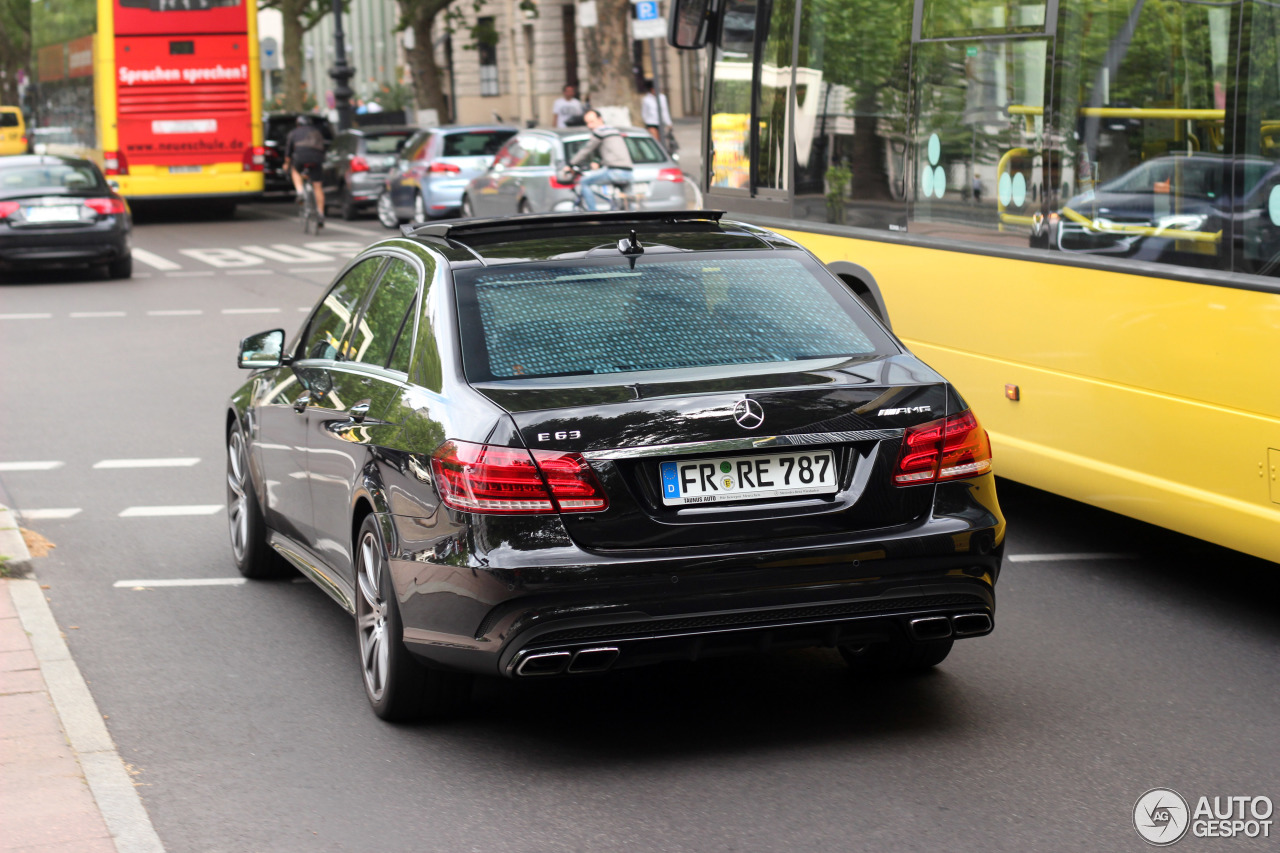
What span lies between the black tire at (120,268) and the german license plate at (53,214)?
31.1 inches

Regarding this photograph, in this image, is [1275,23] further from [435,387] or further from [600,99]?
[600,99]

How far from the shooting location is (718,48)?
1077 cm

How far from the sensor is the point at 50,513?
29.2ft

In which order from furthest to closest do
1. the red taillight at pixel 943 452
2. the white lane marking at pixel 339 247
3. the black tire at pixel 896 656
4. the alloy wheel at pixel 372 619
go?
the white lane marking at pixel 339 247
the black tire at pixel 896 656
the alloy wheel at pixel 372 619
the red taillight at pixel 943 452

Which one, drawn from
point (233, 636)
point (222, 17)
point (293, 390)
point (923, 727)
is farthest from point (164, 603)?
point (222, 17)

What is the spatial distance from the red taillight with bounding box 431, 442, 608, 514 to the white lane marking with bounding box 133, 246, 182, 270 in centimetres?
2031

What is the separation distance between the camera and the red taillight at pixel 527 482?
4641 mm

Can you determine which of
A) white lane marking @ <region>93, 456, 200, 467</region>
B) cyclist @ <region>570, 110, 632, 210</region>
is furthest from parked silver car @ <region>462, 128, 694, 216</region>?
white lane marking @ <region>93, 456, 200, 467</region>

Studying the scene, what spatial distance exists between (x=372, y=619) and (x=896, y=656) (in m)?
1.68

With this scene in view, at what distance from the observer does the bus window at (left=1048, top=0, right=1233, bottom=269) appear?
636 centimetres

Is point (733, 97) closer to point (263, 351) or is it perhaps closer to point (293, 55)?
point (263, 351)

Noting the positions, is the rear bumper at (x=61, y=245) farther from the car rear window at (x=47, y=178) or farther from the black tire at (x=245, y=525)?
the black tire at (x=245, y=525)

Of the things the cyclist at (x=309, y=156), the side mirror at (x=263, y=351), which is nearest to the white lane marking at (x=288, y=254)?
the cyclist at (x=309, y=156)

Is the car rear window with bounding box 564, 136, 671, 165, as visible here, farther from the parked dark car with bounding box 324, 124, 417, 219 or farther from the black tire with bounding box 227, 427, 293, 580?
the black tire with bounding box 227, 427, 293, 580
